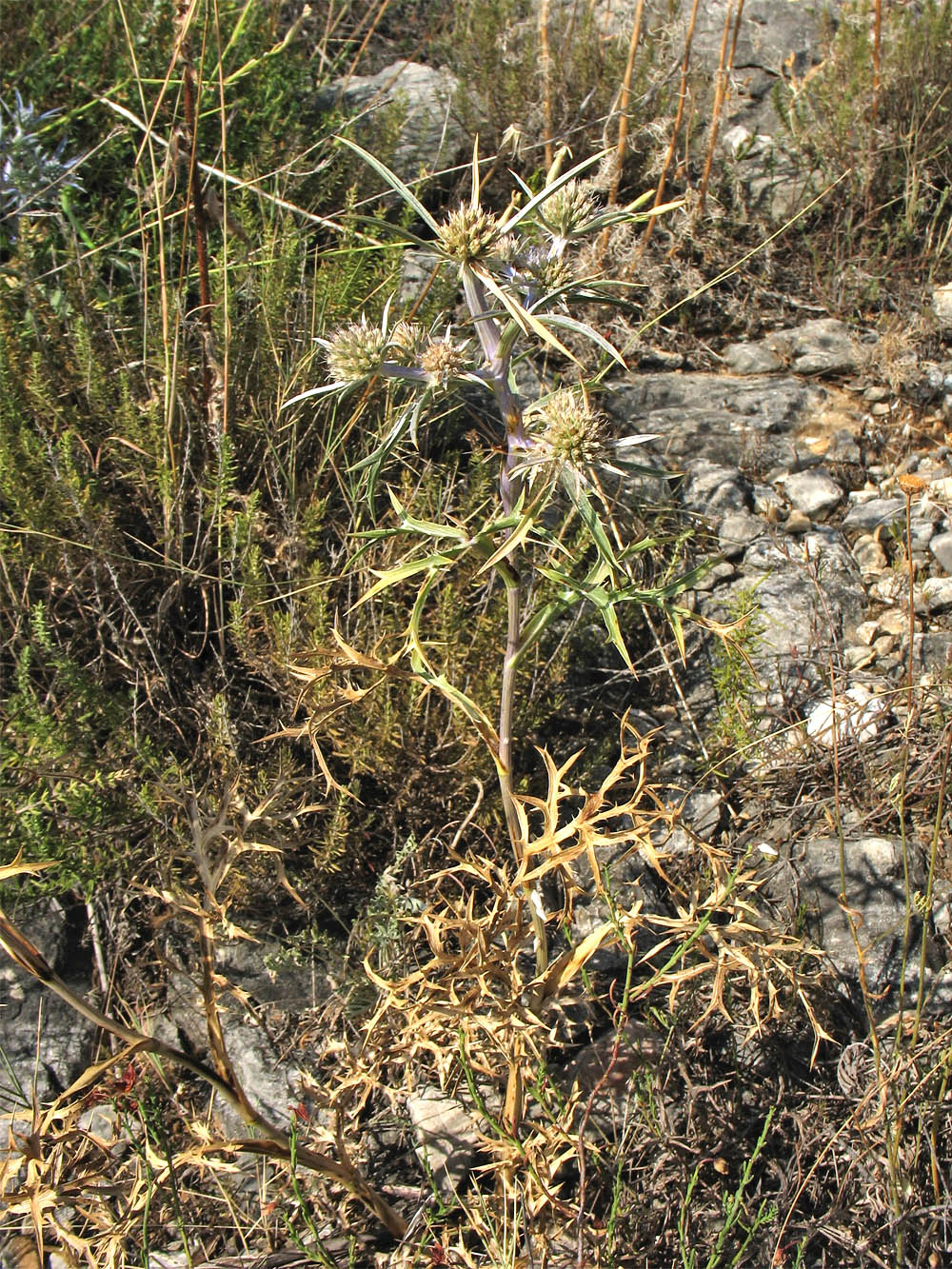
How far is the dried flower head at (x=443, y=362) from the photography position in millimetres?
1566

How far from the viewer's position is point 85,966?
240 centimetres

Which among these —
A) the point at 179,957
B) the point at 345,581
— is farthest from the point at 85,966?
the point at 345,581

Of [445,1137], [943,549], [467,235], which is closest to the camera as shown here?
[467,235]

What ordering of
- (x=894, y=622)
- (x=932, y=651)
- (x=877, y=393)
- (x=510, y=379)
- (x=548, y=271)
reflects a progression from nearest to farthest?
(x=548, y=271)
(x=510, y=379)
(x=932, y=651)
(x=894, y=622)
(x=877, y=393)

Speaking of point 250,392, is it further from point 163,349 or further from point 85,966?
point 85,966

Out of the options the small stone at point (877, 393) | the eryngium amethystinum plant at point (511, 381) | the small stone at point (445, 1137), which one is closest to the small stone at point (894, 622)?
the small stone at point (877, 393)

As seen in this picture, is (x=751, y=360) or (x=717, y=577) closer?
(x=717, y=577)

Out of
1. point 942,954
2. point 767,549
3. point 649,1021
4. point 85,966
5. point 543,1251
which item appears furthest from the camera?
point 767,549

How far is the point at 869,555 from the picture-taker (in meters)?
2.99

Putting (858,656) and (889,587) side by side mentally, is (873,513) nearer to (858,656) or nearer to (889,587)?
(889,587)

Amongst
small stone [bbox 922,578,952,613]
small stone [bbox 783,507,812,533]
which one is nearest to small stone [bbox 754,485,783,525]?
small stone [bbox 783,507,812,533]

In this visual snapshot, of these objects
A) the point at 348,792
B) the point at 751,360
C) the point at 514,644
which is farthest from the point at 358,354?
the point at 751,360

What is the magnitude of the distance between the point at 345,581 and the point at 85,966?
1.14 metres

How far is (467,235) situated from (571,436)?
329 millimetres
